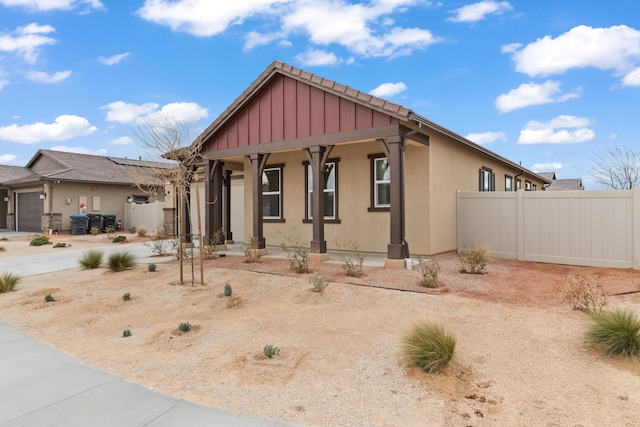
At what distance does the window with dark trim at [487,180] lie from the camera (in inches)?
512

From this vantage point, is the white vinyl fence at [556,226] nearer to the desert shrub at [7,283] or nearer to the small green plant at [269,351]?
the small green plant at [269,351]

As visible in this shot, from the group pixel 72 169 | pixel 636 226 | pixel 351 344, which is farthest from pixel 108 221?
pixel 636 226

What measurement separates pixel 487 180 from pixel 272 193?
25.6 ft

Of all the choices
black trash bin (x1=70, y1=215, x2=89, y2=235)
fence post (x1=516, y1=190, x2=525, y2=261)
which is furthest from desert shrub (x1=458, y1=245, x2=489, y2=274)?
black trash bin (x1=70, y1=215, x2=89, y2=235)

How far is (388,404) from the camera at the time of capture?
9.96ft

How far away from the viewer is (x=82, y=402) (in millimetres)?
3131

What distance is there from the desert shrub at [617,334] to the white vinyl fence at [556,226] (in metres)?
5.47

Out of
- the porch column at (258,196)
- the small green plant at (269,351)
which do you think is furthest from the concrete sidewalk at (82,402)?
the porch column at (258,196)

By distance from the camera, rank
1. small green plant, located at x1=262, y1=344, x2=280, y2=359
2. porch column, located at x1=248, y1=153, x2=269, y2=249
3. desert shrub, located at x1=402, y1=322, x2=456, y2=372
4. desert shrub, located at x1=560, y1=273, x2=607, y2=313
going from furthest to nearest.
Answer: porch column, located at x1=248, y1=153, x2=269, y2=249 → desert shrub, located at x1=560, y1=273, x2=607, y2=313 → small green plant, located at x1=262, y1=344, x2=280, y2=359 → desert shrub, located at x1=402, y1=322, x2=456, y2=372

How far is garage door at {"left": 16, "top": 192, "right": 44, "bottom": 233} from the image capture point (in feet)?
74.0

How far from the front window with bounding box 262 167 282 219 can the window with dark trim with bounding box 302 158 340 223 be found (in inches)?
43.5

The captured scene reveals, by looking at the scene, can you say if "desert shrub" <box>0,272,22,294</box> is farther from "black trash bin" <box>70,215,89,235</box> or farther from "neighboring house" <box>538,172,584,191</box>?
"neighboring house" <box>538,172,584,191</box>

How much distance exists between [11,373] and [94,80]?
1484cm

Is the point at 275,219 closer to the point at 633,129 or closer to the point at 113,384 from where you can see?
the point at 113,384
